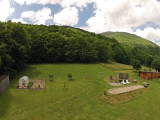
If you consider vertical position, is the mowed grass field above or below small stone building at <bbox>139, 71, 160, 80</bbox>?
below

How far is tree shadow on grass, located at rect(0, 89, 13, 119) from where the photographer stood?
1252cm

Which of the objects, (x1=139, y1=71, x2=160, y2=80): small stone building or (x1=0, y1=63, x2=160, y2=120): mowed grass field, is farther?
(x1=139, y1=71, x2=160, y2=80): small stone building

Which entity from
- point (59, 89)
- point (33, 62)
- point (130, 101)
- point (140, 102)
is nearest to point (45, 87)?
point (59, 89)

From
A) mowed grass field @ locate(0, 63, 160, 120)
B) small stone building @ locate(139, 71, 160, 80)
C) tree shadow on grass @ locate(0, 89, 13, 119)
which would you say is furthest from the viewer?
small stone building @ locate(139, 71, 160, 80)

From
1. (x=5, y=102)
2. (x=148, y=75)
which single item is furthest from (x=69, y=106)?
(x=148, y=75)

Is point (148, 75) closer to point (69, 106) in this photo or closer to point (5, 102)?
point (69, 106)

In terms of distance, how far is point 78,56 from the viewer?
51094mm

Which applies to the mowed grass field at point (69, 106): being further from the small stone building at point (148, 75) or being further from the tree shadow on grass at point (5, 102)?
the small stone building at point (148, 75)

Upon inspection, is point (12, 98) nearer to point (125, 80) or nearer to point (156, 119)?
point (156, 119)

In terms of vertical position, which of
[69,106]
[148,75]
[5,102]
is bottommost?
[69,106]

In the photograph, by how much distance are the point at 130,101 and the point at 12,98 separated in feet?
57.1

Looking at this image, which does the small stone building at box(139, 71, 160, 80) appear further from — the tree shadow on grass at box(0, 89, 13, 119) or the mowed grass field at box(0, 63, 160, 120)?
the tree shadow on grass at box(0, 89, 13, 119)

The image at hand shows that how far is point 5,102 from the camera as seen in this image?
15.0 meters

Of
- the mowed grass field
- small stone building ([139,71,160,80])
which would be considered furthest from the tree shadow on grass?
small stone building ([139,71,160,80])
